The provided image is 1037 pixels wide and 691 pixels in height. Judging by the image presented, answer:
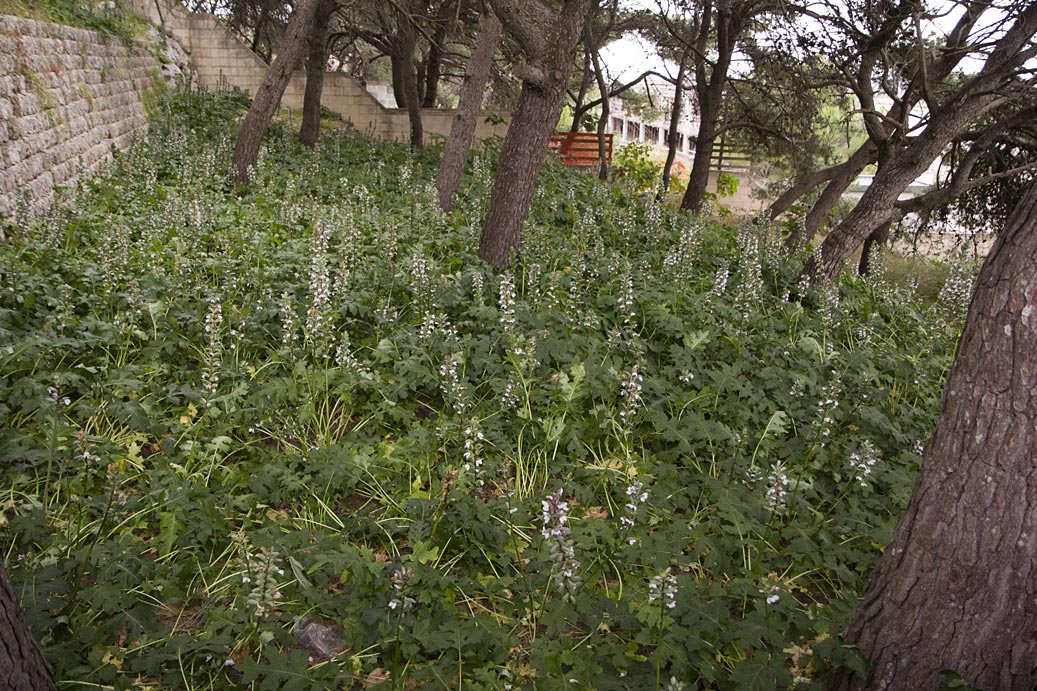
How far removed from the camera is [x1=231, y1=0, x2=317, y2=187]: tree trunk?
10.5 m

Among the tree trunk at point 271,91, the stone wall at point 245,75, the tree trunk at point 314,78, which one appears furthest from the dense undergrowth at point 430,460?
the stone wall at point 245,75

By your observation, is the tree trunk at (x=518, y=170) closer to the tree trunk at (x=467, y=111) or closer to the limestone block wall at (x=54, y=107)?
the tree trunk at (x=467, y=111)

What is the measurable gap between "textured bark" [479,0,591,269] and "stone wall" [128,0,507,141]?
13.6 metres

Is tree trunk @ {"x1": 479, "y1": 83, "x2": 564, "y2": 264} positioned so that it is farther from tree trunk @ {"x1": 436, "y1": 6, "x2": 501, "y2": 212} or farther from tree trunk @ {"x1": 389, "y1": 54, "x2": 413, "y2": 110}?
tree trunk @ {"x1": 389, "y1": 54, "x2": 413, "y2": 110}

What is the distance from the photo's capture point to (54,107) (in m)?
8.83

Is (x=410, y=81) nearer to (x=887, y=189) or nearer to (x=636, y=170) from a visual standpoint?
(x=636, y=170)

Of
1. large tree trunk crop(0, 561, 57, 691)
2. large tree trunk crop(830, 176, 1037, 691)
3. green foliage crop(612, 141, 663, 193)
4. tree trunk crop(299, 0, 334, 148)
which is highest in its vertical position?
tree trunk crop(299, 0, 334, 148)

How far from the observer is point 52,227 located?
6484 millimetres

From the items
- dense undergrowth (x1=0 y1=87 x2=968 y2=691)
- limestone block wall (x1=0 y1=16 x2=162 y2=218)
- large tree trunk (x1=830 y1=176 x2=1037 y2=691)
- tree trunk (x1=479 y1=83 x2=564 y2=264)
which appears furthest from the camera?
limestone block wall (x1=0 y1=16 x2=162 y2=218)

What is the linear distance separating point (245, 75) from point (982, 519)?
21.8 metres

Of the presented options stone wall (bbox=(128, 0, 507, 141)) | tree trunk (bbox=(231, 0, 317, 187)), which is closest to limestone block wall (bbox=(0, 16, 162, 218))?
tree trunk (bbox=(231, 0, 317, 187))

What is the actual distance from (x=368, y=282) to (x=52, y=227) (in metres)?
2.78

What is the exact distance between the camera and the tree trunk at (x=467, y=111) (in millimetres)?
10117

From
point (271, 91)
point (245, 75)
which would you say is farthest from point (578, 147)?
point (271, 91)
